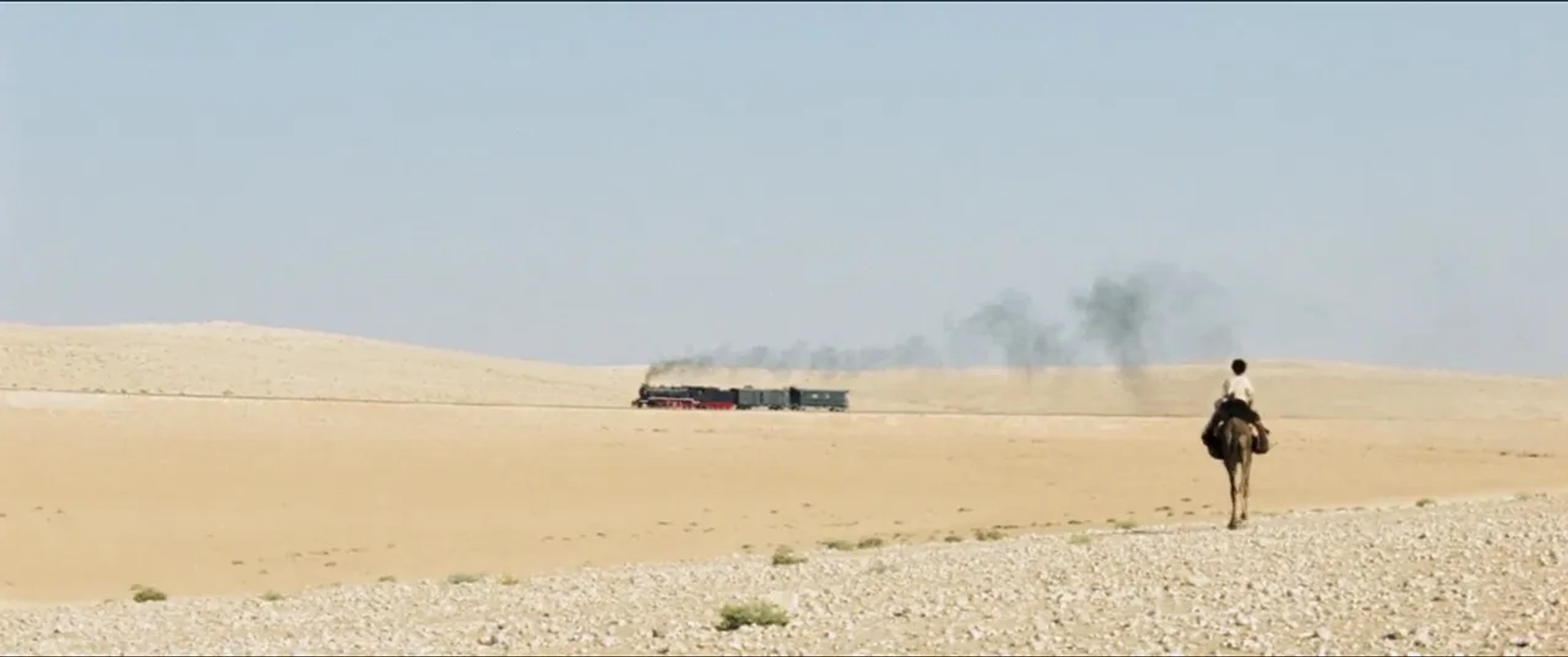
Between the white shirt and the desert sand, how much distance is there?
2141 millimetres

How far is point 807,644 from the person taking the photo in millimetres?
15141

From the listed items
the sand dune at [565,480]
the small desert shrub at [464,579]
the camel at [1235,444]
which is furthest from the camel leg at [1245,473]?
the small desert shrub at [464,579]

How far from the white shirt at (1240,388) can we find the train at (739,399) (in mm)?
57539

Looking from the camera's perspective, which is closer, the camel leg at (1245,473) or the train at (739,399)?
the camel leg at (1245,473)

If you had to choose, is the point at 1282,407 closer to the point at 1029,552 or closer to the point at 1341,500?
the point at 1341,500

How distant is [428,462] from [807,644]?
45.1m

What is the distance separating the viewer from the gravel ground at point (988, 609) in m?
15.4

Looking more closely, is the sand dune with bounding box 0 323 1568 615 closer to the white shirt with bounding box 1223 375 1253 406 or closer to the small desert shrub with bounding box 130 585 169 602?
the small desert shrub with bounding box 130 585 169 602

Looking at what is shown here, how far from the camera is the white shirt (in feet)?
93.6

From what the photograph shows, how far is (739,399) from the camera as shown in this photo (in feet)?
306

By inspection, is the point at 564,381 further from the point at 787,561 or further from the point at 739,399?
the point at 787,561

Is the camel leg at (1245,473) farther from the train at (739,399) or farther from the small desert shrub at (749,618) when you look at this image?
the train at (739,399)

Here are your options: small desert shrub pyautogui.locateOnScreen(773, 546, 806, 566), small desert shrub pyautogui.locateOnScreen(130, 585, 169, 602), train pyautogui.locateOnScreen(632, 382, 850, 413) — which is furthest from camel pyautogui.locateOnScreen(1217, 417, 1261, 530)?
train pyautogui.locateOnScreen(632, 382, 850, 413)

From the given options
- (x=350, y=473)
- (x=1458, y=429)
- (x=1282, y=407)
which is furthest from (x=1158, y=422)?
(x=1282, y=407)
